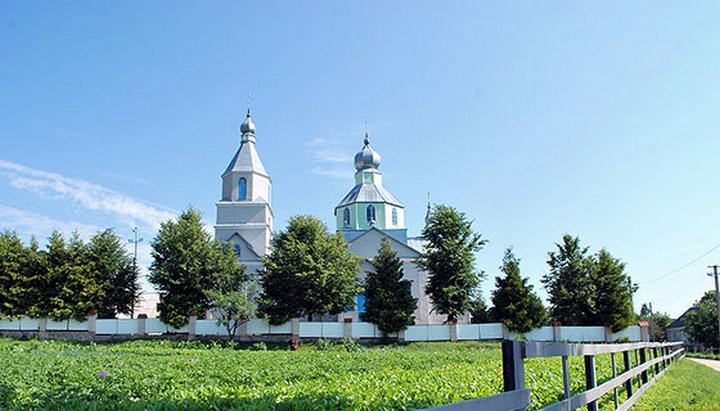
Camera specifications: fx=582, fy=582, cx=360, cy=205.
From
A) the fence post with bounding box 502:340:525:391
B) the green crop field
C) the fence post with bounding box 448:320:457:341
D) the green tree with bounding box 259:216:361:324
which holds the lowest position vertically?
the fence post with bounding box 448:320:457:341

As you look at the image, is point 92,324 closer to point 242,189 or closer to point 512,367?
point 242,189

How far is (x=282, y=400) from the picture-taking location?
12.7ft

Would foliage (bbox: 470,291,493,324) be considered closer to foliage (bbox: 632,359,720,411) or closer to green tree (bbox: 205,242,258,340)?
green tree (bbox: 205,242,258,340)

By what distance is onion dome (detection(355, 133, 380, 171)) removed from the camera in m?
49.4

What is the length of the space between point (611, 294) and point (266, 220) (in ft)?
75.5

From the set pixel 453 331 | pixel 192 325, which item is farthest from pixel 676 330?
pixel 192 325

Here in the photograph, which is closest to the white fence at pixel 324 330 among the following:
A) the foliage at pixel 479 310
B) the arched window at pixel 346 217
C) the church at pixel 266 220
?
the foliage at pixel 479 310

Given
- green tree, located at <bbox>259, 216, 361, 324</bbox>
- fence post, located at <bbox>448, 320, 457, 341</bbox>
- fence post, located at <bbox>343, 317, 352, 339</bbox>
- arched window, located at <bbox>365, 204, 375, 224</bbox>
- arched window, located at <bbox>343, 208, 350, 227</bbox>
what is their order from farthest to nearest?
1. arched window, located at <bbox>343, 208, 350, 227</bbox>
2. arched window, located at <bbox>365, 204, 375, 224</bbox>
3. green tree, located at <bbox>259, 216, 361, 324</bbox>
4. fence post, located at <bbox>448, 320, 457, 341</bbox>
5. fence post, located at <bbox>343, 317, 352, 339</bbox>

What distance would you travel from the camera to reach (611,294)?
100ft

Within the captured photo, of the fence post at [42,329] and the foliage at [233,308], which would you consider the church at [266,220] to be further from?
the fence post at [42,329]

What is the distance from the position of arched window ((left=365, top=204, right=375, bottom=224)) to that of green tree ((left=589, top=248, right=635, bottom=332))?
18.8 meters

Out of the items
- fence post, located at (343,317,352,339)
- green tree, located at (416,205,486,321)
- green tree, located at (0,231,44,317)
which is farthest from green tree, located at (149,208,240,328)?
green tree, located at (416,205,486,321)

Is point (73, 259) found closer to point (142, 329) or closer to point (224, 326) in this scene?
point (142, 329)

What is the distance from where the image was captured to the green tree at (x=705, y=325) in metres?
45.8
